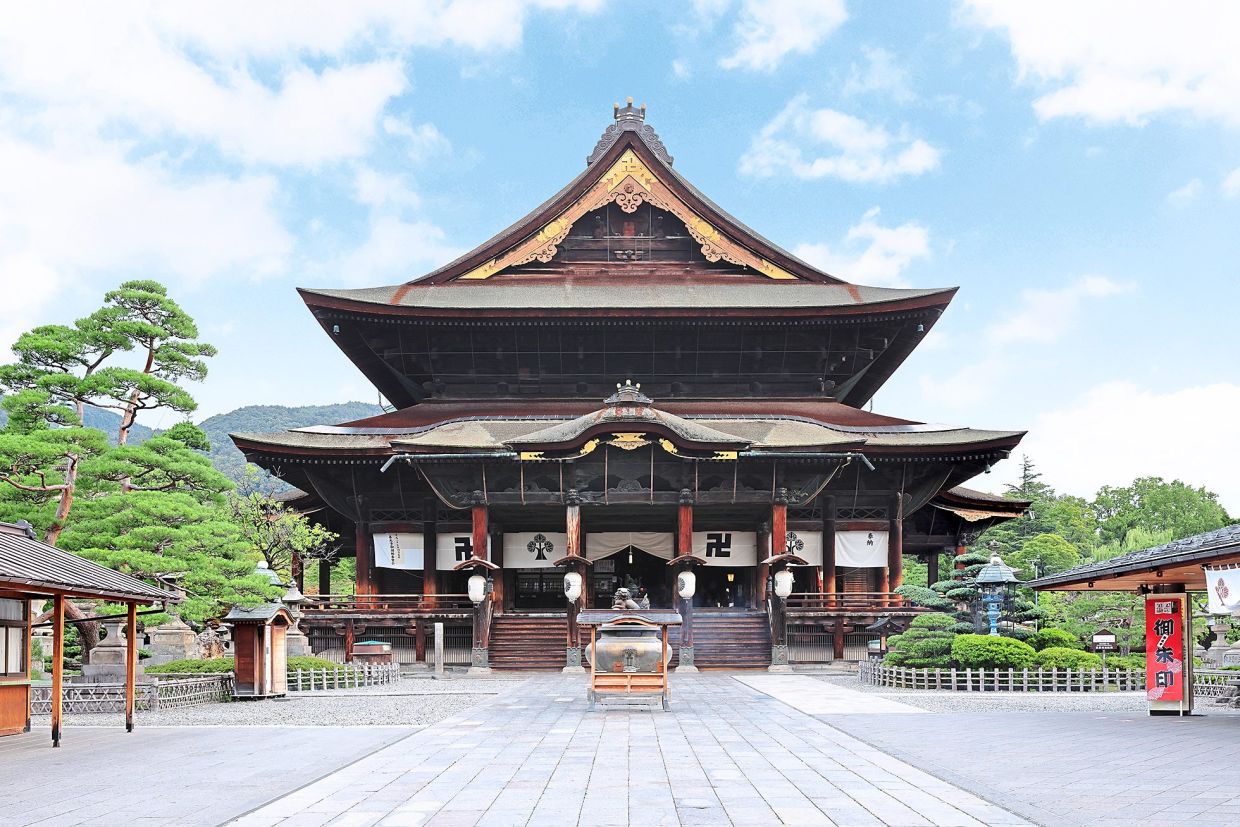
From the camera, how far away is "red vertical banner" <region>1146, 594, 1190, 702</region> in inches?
757

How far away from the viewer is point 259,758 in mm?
13734

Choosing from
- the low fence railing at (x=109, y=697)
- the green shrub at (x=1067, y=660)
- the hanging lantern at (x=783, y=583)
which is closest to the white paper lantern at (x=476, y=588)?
the hanging lantern at (x=783, y=583)

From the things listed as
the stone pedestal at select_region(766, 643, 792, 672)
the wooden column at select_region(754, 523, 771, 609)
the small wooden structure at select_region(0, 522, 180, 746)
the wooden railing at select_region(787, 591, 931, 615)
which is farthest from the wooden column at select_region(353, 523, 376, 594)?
the small wooden structure at select_region(0, 522, 180, 746)

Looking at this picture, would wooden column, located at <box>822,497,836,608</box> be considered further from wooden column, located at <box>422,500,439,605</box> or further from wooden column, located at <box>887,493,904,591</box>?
wooden column, located at <box>422,500,439,605</box>

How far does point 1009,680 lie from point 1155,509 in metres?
66.8

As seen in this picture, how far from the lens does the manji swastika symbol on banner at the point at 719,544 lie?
3662cm

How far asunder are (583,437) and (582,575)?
3.95 metres

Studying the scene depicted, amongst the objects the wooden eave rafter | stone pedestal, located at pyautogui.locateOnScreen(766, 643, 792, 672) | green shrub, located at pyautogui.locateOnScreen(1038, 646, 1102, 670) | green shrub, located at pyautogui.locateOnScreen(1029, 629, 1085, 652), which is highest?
the wooden eave rafter

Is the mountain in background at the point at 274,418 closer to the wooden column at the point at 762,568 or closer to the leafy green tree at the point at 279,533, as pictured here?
the leafy green tree at the point at 279,533

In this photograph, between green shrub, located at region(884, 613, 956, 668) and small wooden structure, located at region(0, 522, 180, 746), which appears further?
green shrub, located at region(884, 613, 956, 668)

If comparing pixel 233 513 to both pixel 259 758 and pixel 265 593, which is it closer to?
pixel 265 593

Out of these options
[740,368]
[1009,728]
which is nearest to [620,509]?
[740,368]

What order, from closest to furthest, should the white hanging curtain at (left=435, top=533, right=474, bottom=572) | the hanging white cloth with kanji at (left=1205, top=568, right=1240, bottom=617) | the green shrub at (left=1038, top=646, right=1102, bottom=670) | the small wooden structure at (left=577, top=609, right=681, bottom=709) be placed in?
1. the hanging white cloth with kanji at (left=1205, top=568, right=1240, bottom=617)
2. the small wooden structure at (left=577, top=609, right=681, bottom=709)
3. the green shrub at (left=1038, top=646, right=1102, bottom=670)
4. the white hanging curtain at (left=435, top=533, right=474, bottom=572)

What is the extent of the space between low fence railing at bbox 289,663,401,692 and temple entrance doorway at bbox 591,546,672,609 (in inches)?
426
